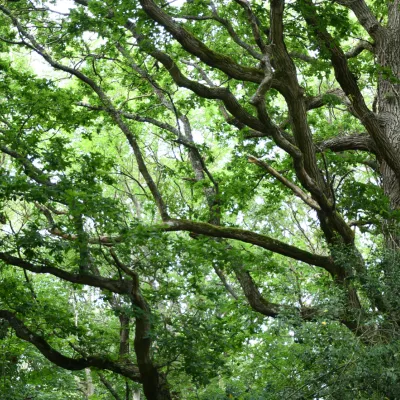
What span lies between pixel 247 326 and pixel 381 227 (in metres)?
3.34

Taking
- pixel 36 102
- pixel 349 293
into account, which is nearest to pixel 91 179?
pixel 36 102

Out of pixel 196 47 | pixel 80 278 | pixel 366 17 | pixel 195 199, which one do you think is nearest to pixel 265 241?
pixel 195 199

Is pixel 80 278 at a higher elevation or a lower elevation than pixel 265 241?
lower

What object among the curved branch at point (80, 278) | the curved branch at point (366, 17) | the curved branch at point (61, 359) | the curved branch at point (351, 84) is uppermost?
the curved branch at point (366, 17)

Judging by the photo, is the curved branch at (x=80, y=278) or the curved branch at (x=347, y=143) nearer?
the curved branch at (x=80, y=278)

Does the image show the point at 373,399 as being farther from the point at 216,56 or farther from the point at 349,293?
the point at 216,56

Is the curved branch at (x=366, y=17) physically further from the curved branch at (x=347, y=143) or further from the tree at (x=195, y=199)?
the curved branch at (x=347, y=143)

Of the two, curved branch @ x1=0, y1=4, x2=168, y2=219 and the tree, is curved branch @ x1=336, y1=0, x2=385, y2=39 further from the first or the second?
curved branch @ x1=0, y1=4, x2=168, y2=219

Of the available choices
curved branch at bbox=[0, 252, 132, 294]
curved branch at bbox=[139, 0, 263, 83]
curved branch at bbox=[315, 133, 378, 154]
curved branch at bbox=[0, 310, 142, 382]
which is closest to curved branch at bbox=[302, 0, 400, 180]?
curved branch at bbox=[315, 133, 378, 154]

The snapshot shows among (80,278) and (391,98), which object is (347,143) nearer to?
(391,98)

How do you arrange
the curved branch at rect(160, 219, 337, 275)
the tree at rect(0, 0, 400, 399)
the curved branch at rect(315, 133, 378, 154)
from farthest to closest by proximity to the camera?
the curved branch at rect(315, 133, 378, 154) → the curved branch at rect(160, 219, 337, 275) → the tree at rect(0, 0, 400, 399)

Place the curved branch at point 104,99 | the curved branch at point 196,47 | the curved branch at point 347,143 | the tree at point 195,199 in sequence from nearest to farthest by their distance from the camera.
→ the tree at point 195,199 < the curved branch at point 196,47 < the curved branch at point 104,99 < the curved branch at point 347,143

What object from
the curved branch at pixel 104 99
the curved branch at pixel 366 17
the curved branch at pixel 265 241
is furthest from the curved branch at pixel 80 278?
the curved branch at pixel 366 17

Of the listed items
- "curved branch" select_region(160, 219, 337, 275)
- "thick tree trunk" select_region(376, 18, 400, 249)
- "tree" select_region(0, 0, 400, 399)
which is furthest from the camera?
"thick tree trunk" select_region(376, 18, 400, 249)
